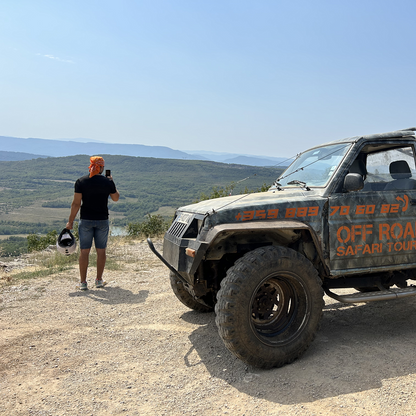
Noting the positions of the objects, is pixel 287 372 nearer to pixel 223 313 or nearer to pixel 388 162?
pixel 223 313

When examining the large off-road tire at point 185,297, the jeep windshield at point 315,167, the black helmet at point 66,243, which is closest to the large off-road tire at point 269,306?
the jeep windshield at point 315,167

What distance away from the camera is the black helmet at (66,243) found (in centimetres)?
625

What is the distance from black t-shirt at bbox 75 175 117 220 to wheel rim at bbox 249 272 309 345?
11.2 ft

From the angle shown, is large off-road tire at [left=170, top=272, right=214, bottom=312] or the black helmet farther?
the black helmet

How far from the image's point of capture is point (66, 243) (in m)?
6.32

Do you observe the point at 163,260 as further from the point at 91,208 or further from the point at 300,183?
the point at 91,208

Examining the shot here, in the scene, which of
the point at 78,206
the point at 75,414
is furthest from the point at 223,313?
the point at 78,206

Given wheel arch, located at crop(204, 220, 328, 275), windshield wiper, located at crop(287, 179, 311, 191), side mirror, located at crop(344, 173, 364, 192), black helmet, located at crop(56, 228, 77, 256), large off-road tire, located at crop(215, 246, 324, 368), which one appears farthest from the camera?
black helmet, located at crop(56, 228, 77, 256)

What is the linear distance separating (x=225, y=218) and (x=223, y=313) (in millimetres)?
876

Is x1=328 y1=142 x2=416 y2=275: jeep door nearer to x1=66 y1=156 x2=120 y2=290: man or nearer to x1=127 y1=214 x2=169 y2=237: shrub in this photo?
x1=66 y1=156 x2=120 y2=290: man

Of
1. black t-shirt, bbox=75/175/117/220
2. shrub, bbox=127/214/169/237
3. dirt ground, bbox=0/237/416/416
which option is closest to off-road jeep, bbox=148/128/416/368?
dirt ground, bbox=0/237/416/416

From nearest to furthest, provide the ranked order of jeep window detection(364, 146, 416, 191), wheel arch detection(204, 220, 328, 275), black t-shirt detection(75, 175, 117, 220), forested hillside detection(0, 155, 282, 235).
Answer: wheel arch detection(204, 220, 328, 275) → jeep window detection(364, 146, 416, 191) → black t-shirt detection(75, 175, 117, 220) → forested hillside detection(0, 155, 282, 235)

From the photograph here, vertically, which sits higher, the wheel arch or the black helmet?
the wheel arch

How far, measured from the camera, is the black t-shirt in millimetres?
6082
